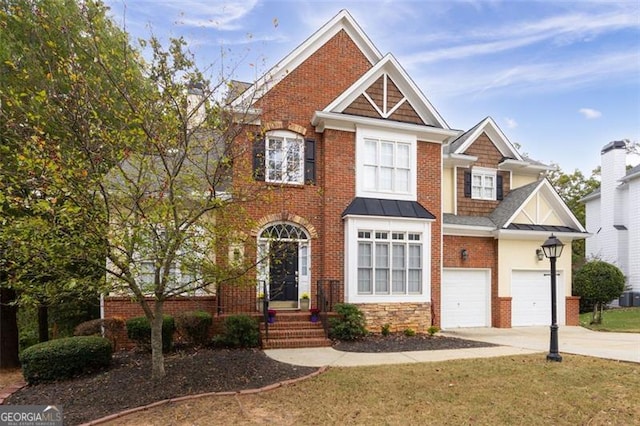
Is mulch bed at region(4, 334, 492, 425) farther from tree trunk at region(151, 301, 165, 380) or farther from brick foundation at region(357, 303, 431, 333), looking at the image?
brick foundation at region(357, 303, 431, 333)

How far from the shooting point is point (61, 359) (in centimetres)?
750

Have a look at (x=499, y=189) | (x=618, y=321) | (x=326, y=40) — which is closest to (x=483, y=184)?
(x=499, y=189)

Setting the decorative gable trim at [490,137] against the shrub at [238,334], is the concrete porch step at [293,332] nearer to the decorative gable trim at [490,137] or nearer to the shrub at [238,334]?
the shrub at [238,334]

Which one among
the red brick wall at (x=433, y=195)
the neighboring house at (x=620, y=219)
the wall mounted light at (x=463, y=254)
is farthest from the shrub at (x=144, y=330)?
the neighboring house at (x=620, y=219)

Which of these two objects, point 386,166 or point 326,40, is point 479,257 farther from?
point 326,40

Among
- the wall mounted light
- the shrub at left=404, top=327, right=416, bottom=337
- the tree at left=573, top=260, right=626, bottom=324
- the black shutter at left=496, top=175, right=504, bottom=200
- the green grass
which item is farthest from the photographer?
the black shutter at left=496, top=175, right=504, bottom=200

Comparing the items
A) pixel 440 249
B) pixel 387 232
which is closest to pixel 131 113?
pixel 387 232

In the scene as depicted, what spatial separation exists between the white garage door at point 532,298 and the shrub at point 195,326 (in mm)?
10529

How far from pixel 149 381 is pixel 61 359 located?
6.85 ft

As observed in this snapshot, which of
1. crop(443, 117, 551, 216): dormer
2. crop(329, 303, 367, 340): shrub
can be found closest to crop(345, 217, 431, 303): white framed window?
crop(329, 303, 367, 340): shrub

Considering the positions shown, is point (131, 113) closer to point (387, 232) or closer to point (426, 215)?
point (387, 232)

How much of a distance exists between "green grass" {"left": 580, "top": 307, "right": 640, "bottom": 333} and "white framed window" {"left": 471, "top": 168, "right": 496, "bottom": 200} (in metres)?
5.87

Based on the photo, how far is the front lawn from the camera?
5238 mm

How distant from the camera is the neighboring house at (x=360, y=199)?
11.6 metres
